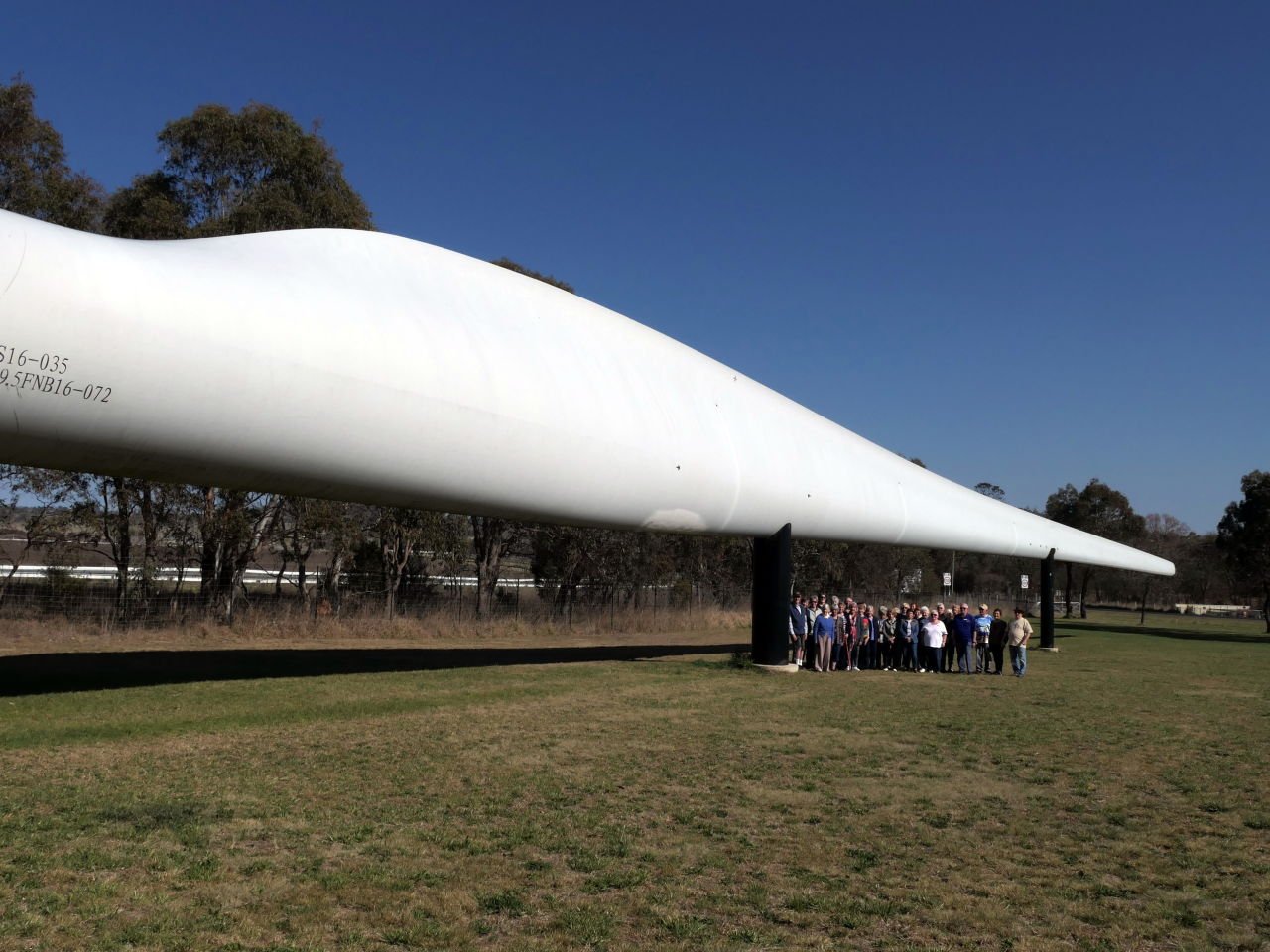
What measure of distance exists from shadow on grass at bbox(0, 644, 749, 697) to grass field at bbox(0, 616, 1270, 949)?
1.06m

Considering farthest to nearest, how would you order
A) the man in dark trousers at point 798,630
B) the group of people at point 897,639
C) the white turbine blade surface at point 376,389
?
the group of people at point 897,639
the man in dark trousers at point 798,630
the white turbine blade surface at point 376,389

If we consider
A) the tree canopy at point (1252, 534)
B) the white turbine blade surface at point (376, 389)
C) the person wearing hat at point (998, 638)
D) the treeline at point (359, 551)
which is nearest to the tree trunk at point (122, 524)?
the treeline at point (359, 551)

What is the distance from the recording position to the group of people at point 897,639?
59.8 ft

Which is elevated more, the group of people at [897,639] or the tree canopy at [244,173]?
the tree canopy at [244,173]

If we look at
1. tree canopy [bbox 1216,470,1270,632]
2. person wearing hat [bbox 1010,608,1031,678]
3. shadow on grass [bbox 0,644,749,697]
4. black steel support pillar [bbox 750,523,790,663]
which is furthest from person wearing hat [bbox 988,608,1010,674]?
tree canopy [bbox 1216,470,1270,632]

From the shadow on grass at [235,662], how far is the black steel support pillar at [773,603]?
2855 millimetres

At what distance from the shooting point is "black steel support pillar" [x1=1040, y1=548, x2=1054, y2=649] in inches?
1125

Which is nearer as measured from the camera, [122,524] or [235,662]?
[235,662]

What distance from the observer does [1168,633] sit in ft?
137

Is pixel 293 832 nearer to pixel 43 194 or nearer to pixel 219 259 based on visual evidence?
pixel 219 259

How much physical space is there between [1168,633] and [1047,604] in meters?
16.0

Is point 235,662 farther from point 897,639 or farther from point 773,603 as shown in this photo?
point 897,639

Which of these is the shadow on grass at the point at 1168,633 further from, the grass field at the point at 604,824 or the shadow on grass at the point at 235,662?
the grass field at the point at 604,824

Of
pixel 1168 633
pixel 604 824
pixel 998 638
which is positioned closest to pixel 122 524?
pixel 998 638
